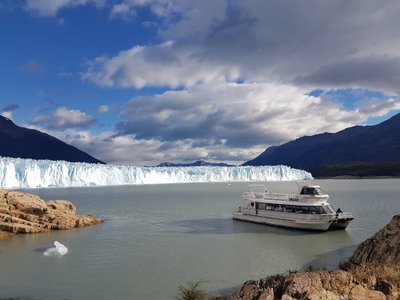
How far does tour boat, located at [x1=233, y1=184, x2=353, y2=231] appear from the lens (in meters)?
38.8

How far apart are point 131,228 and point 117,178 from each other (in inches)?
4537

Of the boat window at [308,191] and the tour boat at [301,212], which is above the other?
the boat window at [308,191]

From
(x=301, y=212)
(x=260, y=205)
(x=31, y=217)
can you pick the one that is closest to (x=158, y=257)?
(x=301, y=212)

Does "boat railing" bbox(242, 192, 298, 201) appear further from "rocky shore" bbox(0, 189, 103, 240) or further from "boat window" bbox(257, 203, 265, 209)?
"rocky shore" bbox(0, 189, 103, 240)

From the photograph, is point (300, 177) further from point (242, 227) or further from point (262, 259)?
point (262, 259)

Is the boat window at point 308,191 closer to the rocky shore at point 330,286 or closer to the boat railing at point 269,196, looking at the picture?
the boat railing at point 269,196

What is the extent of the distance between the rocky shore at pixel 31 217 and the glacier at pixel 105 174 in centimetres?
8227

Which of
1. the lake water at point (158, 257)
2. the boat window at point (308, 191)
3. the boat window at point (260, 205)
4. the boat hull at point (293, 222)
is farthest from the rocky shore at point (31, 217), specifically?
the boat window at point (308, 191)

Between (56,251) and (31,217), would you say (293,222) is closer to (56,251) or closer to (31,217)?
(56,251)

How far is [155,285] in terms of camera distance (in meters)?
21.2

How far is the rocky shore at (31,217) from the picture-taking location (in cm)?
3962

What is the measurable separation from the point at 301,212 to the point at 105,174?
405 feet

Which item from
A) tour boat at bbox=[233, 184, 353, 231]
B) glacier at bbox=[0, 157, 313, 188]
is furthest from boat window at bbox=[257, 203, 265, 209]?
glacier at bbox=[0, 157, 313, 188]

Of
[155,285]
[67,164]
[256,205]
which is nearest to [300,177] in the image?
[67,164]
